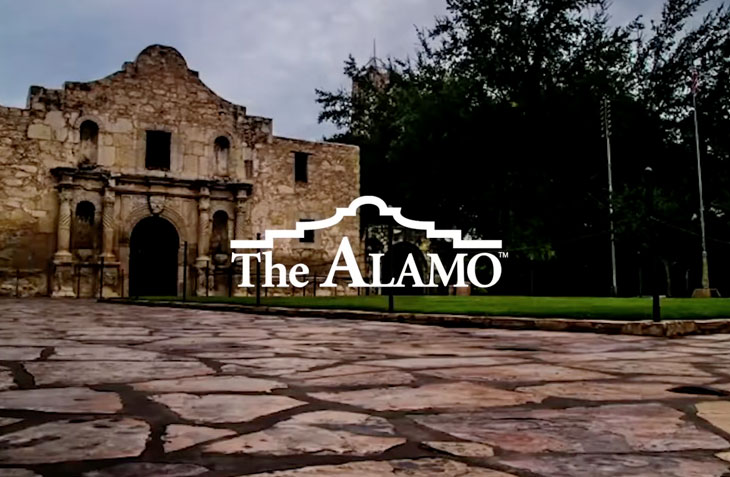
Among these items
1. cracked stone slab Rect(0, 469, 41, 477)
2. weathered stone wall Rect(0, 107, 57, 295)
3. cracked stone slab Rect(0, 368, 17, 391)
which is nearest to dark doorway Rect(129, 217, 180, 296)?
weathered stone wall Rect(0, 107, 57, 295)

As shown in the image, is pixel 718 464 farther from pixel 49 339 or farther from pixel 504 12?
pixel 504 12

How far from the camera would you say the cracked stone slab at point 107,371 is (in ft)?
9.35

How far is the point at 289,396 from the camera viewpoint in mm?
2479

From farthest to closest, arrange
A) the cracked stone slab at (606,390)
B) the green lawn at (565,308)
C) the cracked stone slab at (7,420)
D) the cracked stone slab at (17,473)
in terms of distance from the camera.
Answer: the green lawn at (565,308)
the cracked stone slab at (606,390)
the cracked stone slab at (7,420)
the cracked stone slab at (17,473)

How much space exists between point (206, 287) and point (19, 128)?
23.3 feet

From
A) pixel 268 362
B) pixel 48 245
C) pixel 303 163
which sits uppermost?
pixel 303 163

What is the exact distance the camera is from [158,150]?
21.7m

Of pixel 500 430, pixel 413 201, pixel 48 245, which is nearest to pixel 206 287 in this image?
pixel 48 245

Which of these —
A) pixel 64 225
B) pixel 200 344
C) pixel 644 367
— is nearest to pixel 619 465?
pixel 644 367

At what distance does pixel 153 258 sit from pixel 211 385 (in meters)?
19.7

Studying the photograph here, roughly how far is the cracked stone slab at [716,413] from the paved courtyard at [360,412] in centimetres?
1

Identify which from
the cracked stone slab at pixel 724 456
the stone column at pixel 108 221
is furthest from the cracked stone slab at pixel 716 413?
the stone column at pixel 108 221

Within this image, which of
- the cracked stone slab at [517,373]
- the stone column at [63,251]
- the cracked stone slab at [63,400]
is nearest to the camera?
the cracked stone slab at [63,400]

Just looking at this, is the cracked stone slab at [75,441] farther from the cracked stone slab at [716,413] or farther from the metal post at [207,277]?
the metal post at [207,277]
